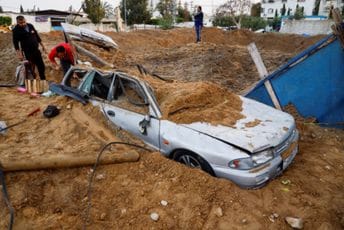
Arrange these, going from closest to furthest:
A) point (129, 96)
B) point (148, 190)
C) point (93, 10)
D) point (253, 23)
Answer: point (148, 190) → point (129, 96) → point (93, 10) → point (253, 23)

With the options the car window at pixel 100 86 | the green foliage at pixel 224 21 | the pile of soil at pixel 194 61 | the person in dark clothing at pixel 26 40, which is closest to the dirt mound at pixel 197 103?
the car window at pixel 100 86

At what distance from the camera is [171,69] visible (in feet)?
35.6

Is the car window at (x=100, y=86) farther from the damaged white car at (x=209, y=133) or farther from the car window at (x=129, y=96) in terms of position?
the car window at (x=129, y=96)

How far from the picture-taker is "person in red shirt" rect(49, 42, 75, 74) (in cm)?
681

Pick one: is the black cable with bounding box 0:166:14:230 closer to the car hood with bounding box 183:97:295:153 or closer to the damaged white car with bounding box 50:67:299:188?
the damaged white car with bounding box 50:67:299:188

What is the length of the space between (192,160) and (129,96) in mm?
1440

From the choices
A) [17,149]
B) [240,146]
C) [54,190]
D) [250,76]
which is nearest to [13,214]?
[54,190]

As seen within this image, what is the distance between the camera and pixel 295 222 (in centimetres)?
295

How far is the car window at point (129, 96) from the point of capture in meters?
4.09

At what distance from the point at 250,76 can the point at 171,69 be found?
3044 millimetres

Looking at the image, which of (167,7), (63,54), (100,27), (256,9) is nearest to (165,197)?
(63,54)

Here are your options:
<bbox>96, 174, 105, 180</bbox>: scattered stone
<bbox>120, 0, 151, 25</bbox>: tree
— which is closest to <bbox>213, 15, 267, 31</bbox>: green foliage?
<bbox>120, 0, 151, 25</bbox>: tree

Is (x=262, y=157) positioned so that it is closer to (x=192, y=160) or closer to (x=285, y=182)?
(x=285, y=182)

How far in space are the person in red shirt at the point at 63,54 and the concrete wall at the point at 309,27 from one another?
72.4ft
